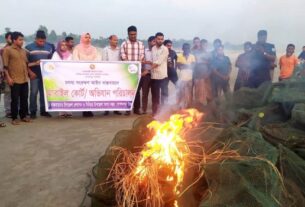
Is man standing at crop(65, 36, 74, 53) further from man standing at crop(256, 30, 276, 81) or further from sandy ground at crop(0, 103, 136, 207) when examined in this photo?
man standing at crop(256, 30, 276, 81)

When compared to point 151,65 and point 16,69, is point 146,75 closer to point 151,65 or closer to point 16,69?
point 151,65

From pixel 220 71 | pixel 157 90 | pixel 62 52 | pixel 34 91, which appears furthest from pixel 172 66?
pixel 34 91

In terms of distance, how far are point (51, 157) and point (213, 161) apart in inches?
137

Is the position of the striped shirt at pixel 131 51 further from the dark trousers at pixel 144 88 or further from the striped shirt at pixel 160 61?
the dark trousers at pixel 144 88

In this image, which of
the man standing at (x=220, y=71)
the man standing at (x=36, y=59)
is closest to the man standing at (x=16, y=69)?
the man standing at (x=36, y=59)

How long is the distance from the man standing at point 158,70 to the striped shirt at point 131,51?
38 centimetres

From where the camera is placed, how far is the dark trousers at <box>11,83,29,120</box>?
8352mm

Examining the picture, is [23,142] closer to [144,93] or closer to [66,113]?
[66,113]

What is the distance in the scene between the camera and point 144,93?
962cm

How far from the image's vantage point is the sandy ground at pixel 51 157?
4.76 m

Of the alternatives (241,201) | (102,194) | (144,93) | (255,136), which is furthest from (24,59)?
(241,201)

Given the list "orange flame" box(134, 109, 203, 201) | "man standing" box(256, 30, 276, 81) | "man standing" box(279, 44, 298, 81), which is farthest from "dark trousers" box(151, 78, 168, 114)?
"orange flame" box(134, 109, 203, 201)

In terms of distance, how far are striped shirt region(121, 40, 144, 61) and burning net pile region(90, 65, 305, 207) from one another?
4.31 m

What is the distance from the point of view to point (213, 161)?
3578mm
